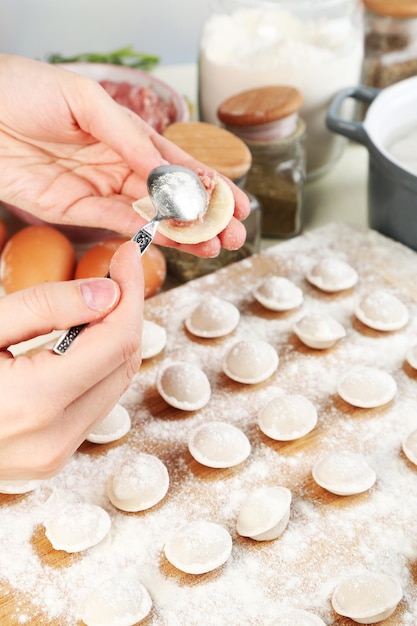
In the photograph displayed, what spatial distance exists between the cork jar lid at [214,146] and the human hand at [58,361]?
49cm

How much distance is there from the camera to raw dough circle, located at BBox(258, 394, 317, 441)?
1.00 meters

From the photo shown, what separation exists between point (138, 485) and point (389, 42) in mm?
1192

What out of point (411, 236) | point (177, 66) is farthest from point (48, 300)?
→ point (177, 66)

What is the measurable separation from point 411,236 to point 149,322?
50 centimetres

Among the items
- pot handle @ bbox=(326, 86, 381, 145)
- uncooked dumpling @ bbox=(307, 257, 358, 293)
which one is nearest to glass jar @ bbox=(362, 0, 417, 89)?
pot handle @ bbox=(326, 86, 381, 145)

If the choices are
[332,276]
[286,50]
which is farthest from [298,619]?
[286,50]

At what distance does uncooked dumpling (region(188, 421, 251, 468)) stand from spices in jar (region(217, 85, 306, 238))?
1.90 feet

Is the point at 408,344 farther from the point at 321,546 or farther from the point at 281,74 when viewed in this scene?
the point at 281,74

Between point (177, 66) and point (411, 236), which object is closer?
point (411, 236)

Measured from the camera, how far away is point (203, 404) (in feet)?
3.46

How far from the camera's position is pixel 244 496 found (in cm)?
94

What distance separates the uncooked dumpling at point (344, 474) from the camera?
0.92 meters

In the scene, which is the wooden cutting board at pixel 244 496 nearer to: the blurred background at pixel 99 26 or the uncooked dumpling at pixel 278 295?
the uncooked dumpling at pixel 278 295

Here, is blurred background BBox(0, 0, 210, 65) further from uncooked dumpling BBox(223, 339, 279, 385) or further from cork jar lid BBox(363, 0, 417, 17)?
uncooked dumpling BBox(223, 339, 279, 385)
